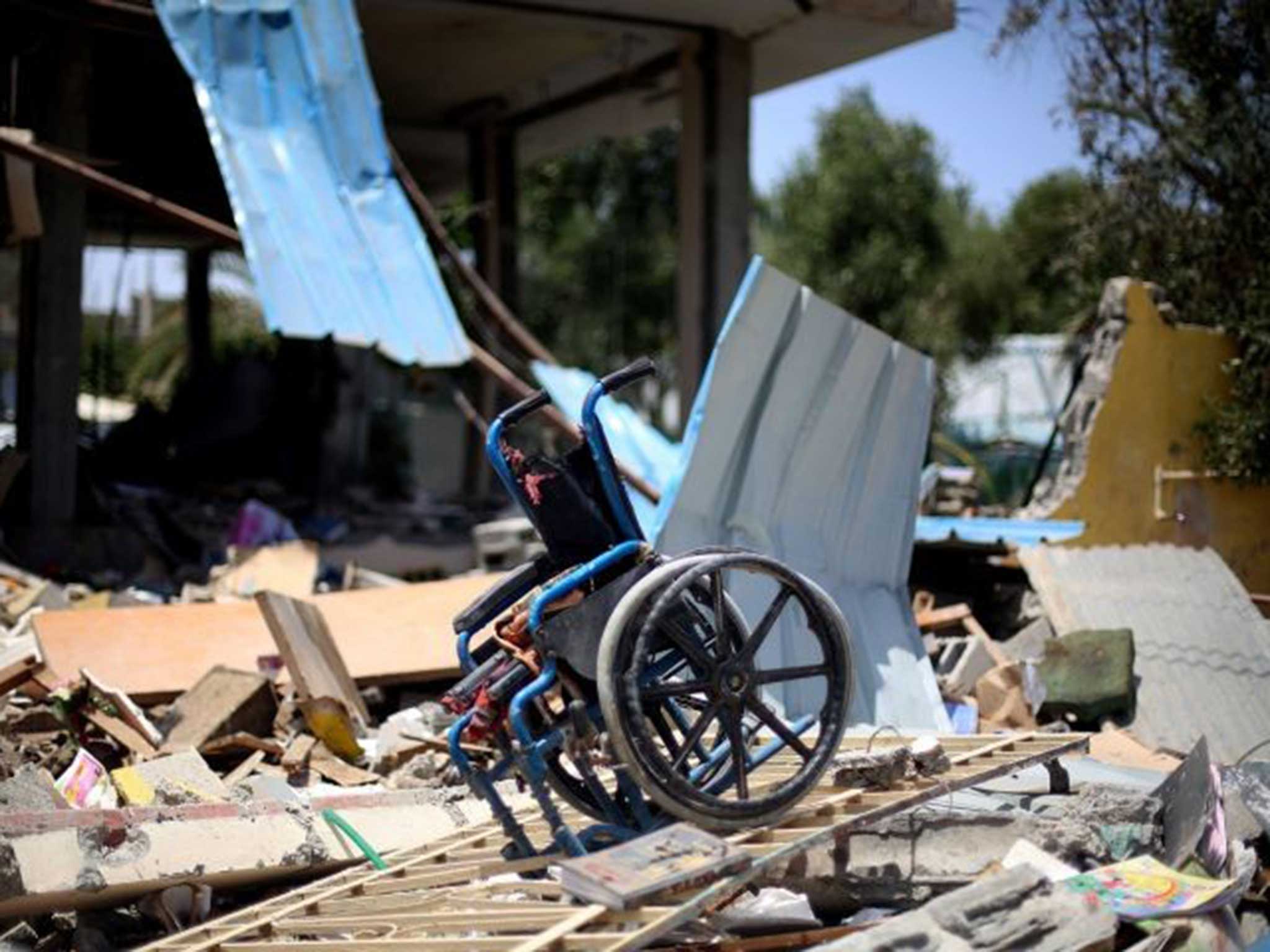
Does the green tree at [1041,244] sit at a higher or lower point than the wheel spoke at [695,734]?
Result: higher

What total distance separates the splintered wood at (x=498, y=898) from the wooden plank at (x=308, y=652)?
1.96 m

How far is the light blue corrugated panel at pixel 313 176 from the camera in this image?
9.78 meters

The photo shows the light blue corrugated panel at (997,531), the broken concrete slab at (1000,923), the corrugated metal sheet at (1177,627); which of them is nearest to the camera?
the broken concrete slab at (1000,923)

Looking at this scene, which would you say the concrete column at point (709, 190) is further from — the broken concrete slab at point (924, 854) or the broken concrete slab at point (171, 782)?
the broken concrete slab at point (924, 854)

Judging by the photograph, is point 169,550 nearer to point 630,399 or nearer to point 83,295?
point 83,295

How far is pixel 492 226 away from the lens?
59.3 ft

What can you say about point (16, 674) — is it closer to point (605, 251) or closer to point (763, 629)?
point (763, 629)

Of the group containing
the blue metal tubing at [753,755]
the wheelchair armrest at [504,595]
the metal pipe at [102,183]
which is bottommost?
the blue metal tubing at [753,755]

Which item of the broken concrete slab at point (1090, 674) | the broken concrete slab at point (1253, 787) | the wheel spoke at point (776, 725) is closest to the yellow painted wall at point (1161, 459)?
the broken concrete slab at point (1090, 674)

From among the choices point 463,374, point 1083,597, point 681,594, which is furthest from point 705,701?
point 463,374

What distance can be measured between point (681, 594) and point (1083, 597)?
5.00 m

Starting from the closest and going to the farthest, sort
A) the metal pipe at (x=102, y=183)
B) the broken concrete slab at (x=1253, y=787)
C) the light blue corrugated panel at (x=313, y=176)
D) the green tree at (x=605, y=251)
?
the broken concrete slab at (x=1253, y=787) → the metal pipe at (x=102, y=183) → the light blue corrugated panel at (x=313, y=176) → the green tree at (x=605, y=251)

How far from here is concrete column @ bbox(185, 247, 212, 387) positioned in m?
21.3

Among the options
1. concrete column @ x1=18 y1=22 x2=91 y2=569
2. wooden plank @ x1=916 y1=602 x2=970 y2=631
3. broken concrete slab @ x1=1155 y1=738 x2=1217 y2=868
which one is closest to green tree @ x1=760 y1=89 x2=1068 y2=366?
concrete column @ x1=18 y1=22 x2=91 y2=569
